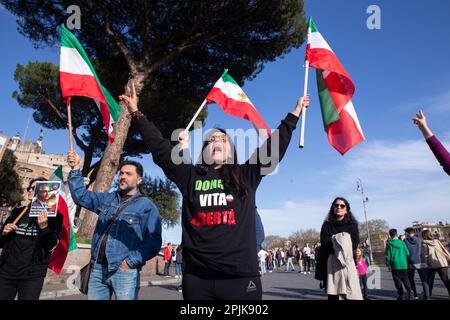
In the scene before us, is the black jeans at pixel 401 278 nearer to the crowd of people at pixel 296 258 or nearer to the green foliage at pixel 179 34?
the crowd of people at pixel 296 258

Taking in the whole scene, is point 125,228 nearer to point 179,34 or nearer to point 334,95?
point 334,95

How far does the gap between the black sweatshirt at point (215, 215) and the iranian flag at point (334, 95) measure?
6.64 feet

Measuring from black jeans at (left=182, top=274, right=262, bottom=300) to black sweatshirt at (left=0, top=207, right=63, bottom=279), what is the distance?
7.16 ft

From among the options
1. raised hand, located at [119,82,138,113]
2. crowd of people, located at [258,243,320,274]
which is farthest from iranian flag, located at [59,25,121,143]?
crowd of people, located at [258,243,320,274]

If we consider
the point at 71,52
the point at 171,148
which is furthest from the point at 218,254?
the point at 71,52

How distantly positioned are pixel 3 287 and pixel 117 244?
1321 mm

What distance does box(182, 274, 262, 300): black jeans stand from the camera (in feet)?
6.39

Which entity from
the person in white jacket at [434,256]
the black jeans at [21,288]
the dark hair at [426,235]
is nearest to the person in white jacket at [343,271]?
the black jeans at [21,288]

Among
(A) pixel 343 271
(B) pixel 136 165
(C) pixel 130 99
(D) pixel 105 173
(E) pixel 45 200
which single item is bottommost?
(A) pixel 343 271

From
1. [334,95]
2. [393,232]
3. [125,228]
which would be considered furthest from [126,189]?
[393,232]

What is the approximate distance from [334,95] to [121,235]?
3014 millimetres

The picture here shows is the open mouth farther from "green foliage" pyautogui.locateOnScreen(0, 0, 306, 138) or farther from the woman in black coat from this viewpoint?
"green foliage" pyautogui.locateOnScreen(0, 0, 306, 138)

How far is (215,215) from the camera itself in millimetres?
2090

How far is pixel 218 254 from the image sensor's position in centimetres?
198
